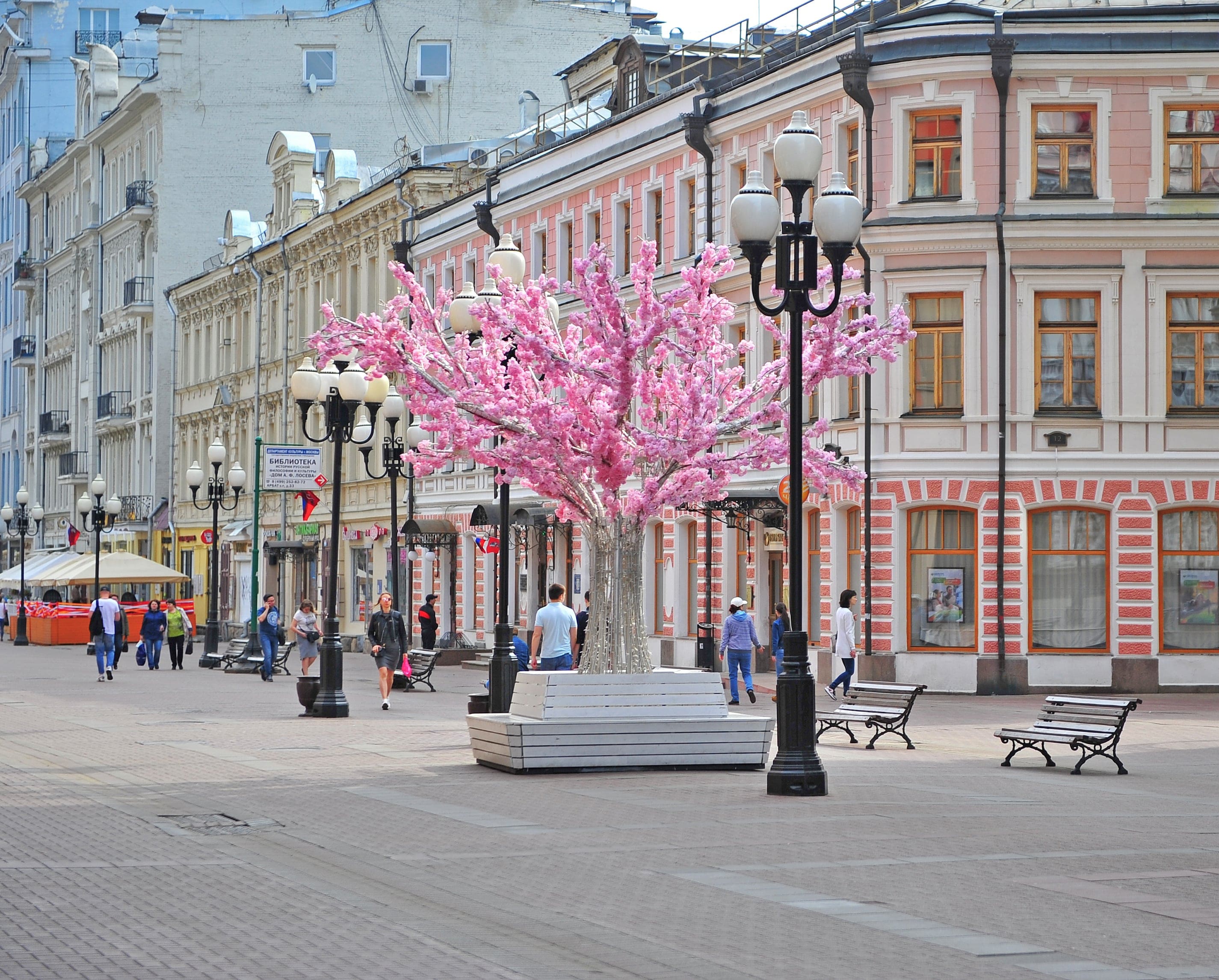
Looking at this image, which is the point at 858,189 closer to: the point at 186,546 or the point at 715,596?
the point at 715,596

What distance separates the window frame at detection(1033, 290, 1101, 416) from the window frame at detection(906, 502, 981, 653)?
214cm

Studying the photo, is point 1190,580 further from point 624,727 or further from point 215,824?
point 215,824

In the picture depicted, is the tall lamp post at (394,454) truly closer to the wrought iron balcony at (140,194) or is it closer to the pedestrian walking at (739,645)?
A: the pedestrian walking at (739,645)

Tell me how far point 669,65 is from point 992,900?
3490 centimetres

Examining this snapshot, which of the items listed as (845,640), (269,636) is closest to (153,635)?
(269,636)

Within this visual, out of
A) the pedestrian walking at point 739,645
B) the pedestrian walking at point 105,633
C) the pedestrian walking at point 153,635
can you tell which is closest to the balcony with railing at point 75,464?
the pedestrian walking at point 153,635

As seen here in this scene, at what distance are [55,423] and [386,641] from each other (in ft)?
213

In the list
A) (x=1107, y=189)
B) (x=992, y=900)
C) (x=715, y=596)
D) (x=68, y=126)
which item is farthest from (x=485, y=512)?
(x=68, y=126)

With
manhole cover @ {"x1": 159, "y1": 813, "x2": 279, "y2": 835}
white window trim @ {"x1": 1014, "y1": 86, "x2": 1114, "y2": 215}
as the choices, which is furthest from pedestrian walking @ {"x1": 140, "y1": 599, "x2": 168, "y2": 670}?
manhole cover @ {"x1": 159, "y1": 813, "x2": 279, "y2": 835}

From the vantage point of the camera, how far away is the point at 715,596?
39.4 m

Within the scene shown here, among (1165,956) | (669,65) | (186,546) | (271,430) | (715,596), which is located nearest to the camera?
(1165,956)

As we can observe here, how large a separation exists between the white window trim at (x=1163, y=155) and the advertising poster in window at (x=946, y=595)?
6848 mm

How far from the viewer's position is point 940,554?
33.9m

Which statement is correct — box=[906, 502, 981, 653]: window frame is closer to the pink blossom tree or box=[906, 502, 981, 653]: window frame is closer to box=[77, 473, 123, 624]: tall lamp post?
the pink blossom tree
